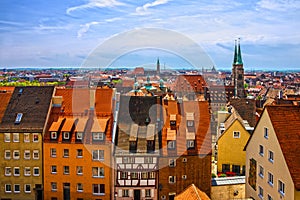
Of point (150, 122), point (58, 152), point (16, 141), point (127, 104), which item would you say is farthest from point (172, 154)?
point (16, 141)

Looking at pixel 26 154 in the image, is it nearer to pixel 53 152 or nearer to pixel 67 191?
pixel 53 152

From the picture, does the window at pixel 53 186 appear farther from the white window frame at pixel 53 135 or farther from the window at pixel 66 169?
the white window frame at pixel 53 135

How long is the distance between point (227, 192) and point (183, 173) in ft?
17.4

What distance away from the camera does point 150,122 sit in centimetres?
3922

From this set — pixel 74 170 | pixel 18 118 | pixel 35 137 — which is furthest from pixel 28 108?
pixel 74 170

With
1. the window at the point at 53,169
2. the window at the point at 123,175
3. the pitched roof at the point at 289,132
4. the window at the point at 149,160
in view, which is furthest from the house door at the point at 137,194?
the pitched roof at the point at 289,132

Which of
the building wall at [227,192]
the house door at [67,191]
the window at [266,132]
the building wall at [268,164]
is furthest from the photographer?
the house door at [67,191]

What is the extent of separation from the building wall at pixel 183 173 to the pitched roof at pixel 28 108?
1376 cm

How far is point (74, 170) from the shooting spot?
37.3m

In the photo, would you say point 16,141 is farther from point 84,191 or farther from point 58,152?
point 84,191

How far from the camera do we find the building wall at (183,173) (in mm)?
35938

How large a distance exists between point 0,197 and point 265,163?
27.6 m

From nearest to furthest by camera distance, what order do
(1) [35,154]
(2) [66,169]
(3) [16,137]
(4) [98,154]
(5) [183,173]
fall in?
(5) [183,173]
(4) [98,154]
(2) [66,169]
(1) [35,154]
(3) [16,137]

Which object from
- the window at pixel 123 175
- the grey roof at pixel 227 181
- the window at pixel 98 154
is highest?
the window at pixel 98 154
